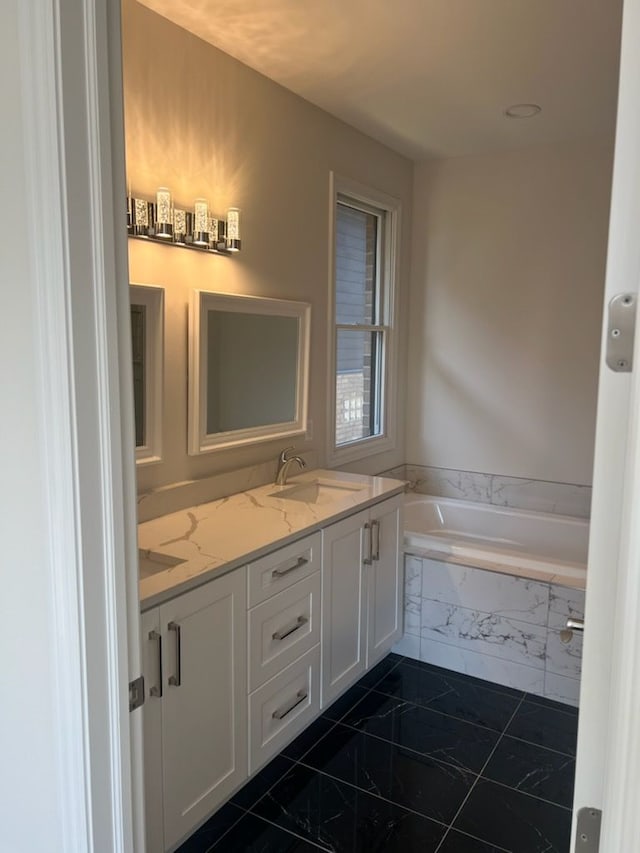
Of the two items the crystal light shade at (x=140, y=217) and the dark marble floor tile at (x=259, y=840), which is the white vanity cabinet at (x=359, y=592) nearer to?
the dark marble floor tile at (x=259, y=840)

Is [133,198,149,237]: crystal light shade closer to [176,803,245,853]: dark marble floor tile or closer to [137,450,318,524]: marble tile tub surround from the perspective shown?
[137,450,318,524]: marble tile tub surround

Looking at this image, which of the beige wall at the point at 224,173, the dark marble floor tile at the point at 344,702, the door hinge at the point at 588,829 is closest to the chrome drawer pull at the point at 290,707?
the dark marble floor tile at the point at 344,702

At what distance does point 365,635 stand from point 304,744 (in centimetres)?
51

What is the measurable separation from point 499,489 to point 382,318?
1.29 metres

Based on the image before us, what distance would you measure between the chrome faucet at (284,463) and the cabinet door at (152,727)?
4.39 feet

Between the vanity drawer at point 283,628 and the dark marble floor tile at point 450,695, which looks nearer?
the vanity drawer at point 283,628

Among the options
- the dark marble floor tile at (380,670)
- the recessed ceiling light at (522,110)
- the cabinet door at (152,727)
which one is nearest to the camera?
the cabinet door at (152,727)

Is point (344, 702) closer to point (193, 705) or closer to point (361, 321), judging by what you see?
point (193, 705)

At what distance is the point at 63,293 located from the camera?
0.95 meters

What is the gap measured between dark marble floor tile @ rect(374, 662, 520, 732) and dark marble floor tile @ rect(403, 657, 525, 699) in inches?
0.7

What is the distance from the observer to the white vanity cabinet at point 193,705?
1700 millimetres

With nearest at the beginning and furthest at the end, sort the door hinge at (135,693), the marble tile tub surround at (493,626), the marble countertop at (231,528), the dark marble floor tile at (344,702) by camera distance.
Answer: the door hinge at (135,693) → the marble countertop at (231,528) → the dark marble floor tile at (344,702) → the marble tile tub surround at (493,626)

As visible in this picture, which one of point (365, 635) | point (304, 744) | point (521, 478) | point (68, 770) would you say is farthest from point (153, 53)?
point (521, 478)

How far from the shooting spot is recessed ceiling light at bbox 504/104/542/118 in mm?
3051
